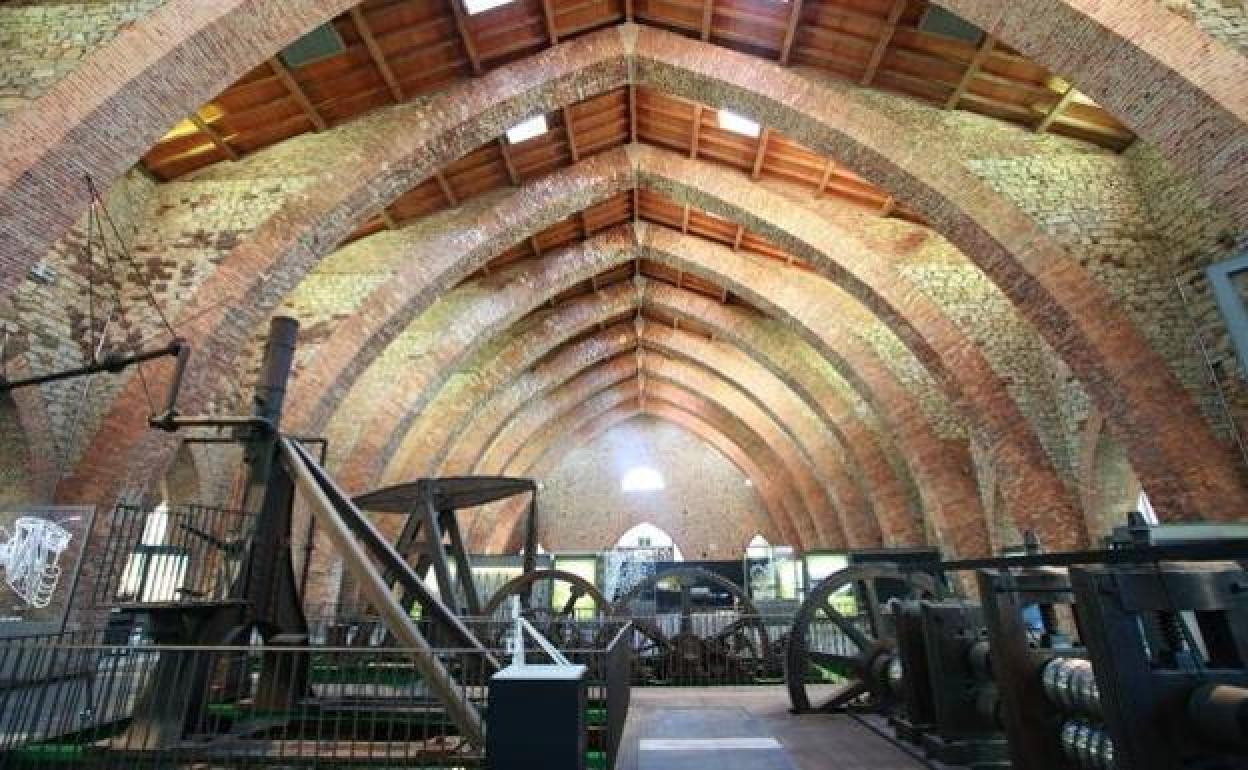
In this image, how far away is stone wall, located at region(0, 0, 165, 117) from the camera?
23.8 feet

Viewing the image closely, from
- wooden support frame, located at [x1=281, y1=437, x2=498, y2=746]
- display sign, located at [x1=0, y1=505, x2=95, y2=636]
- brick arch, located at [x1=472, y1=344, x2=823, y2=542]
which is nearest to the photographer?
wooden support frame, located at [x1=281, y1=437, x2=498, y2=746]

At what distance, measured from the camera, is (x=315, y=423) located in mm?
12156

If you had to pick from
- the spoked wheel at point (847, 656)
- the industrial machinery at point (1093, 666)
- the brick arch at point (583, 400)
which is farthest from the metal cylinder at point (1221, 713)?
the brick arch at point (583, 400)

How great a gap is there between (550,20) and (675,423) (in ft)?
74.9

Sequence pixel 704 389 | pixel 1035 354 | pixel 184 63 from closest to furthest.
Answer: pixel 184 63, pixel 1035 354, pixel 704 389

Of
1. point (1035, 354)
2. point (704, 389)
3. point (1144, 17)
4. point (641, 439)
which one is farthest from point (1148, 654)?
point (641, 439)

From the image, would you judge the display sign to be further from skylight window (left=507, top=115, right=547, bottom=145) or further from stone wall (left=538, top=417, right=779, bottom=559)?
stone wall (left=538, top=417, right=779, bottom=559)

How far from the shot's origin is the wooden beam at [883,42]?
30.5ft

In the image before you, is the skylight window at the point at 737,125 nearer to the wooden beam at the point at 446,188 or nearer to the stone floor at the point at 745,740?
the wooden beam at the point at 446,188

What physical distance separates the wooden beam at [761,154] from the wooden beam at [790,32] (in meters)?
1.84

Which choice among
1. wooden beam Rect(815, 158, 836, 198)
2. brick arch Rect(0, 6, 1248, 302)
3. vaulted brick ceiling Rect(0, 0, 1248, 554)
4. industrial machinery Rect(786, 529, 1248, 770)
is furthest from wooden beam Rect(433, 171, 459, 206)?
industrial machinery Rect(786, 529, 1248, 770)

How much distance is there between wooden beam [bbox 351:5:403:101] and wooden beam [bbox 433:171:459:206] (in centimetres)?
206

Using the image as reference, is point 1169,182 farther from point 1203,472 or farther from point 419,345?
point 419,345

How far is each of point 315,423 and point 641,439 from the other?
2124 cm
